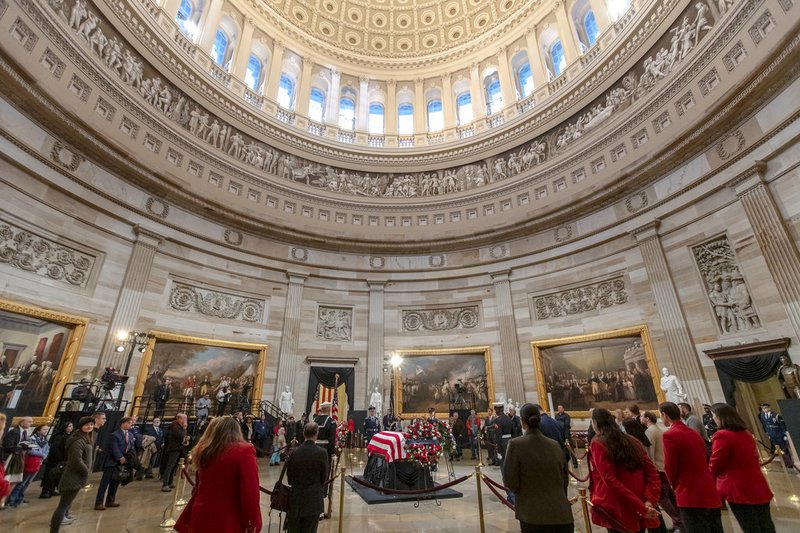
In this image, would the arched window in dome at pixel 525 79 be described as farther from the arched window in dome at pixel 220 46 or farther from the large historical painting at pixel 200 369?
the large historical painting at pixel 200 369

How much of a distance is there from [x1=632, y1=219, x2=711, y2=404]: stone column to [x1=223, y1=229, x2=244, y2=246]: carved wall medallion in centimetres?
1699

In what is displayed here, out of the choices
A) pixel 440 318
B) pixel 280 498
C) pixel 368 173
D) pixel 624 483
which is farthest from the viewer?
pixel 368 173

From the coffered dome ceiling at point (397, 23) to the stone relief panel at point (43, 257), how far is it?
66.4 feet

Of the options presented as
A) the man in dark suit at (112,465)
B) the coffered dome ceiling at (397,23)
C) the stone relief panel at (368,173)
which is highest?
the coffered dome ceiling at (397,23)

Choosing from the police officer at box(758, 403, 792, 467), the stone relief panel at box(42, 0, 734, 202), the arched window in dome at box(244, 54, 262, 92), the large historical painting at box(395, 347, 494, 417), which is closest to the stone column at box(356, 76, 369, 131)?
the stone relief panel at box(42, 0, 734, 202)

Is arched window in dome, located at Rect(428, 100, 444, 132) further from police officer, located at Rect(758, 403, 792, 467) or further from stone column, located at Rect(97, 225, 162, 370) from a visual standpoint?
police officer, located at Rect(758, 403, 792, 467)

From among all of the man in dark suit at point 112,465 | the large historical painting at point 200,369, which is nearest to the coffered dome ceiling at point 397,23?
the large historical painting at point 200,369

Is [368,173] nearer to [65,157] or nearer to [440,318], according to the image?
[440,318]

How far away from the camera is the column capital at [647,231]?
14.3 metres

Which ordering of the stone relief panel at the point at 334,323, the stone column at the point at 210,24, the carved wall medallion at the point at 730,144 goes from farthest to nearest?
the stone column at the point at 210,24
the stone relief panel at the point at 334,323
the carved wall medallion at the point at 730,144

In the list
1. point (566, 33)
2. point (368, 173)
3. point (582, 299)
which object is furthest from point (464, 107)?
point (582, 299)

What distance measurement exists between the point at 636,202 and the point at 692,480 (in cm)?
1416

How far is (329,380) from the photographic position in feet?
57.6

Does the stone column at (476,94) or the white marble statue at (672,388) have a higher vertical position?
the stone column at (476,94)
